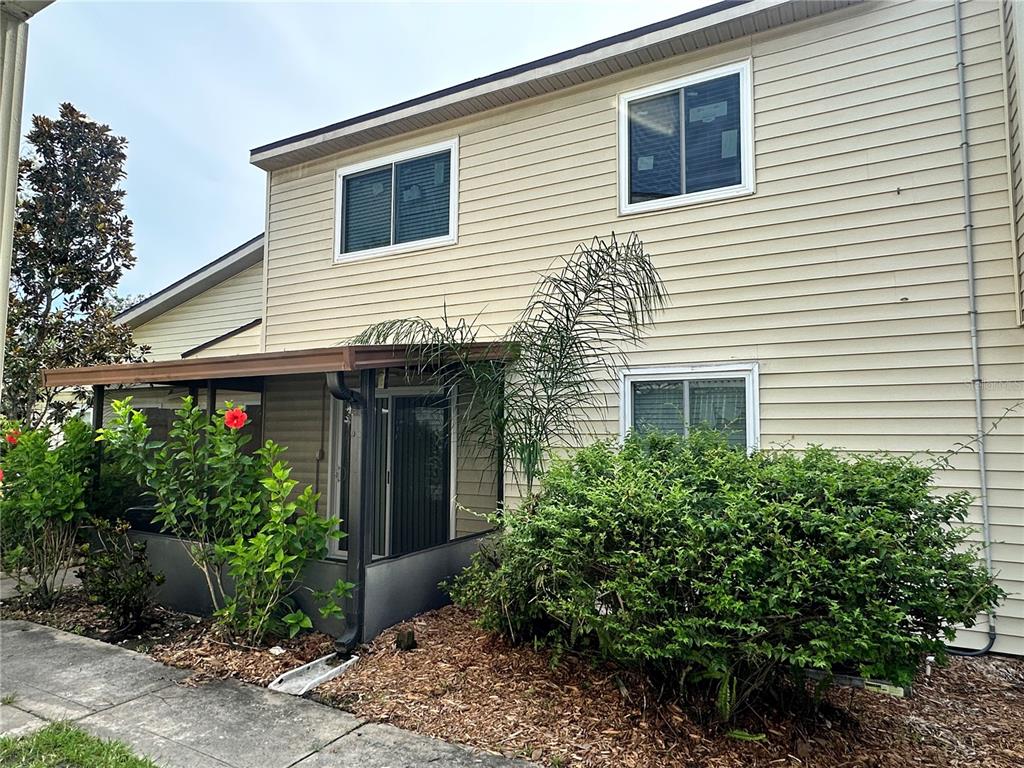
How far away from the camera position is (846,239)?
5262 millimetres

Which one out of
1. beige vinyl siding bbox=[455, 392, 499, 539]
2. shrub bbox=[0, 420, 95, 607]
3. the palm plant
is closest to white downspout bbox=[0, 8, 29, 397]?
the palm plant

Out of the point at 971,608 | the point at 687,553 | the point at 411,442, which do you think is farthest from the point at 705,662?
the point at 411,442

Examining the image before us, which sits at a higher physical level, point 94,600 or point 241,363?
point 241,363

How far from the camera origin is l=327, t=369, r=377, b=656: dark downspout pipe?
4.70m

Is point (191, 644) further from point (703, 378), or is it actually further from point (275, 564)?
point (703, 378)

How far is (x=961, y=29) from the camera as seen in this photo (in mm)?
4918

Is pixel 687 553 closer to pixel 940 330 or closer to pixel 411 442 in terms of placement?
pixel 940 330

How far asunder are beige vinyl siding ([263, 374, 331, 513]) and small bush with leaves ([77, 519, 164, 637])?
280 centimetres

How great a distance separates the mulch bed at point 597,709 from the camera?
319 centimetres

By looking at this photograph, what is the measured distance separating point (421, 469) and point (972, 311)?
5.14 metres

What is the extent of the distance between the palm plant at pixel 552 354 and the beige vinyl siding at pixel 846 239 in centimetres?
37

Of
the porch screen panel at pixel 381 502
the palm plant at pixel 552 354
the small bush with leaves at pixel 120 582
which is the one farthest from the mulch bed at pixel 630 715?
the small bush with leaves at pixel 120 582

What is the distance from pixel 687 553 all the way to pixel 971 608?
1.41 m

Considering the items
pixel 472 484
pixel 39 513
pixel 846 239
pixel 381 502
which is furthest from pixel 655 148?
pixel 39 513
